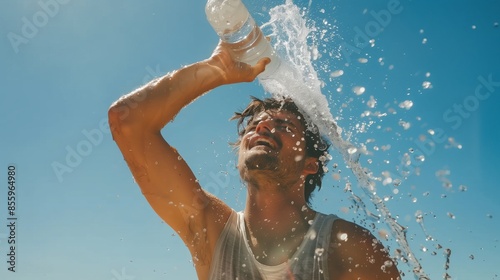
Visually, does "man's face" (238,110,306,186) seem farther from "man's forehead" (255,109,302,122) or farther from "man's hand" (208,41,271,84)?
"man's hand" (208,41,271,84)

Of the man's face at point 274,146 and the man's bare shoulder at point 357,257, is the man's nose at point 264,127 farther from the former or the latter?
the man's bare shoulder at point 357,257

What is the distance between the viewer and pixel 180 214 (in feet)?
14.0

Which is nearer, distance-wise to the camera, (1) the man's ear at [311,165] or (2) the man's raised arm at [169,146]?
(2) the man's raised arm at [169,146]

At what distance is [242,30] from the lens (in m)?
5.36

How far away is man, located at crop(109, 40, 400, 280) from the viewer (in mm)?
3965

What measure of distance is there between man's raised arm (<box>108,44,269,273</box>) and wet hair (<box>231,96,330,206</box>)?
101cm

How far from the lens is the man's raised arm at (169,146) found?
3.99 m

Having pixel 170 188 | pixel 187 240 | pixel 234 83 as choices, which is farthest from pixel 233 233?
pixel 234 83

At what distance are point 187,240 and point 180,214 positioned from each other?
0.96 ft

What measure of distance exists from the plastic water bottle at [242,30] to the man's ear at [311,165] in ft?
4.00

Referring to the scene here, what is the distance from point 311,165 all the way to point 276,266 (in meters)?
1.81

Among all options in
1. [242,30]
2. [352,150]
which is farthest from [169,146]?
[352,150]

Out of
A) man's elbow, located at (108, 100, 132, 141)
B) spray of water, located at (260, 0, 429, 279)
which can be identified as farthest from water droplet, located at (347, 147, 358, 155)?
man's elbow, located at (108, 100, 132, 141)

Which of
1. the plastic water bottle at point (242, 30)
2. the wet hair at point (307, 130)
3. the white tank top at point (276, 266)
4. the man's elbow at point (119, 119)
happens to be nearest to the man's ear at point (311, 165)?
the wet hair at point (307, 130)
